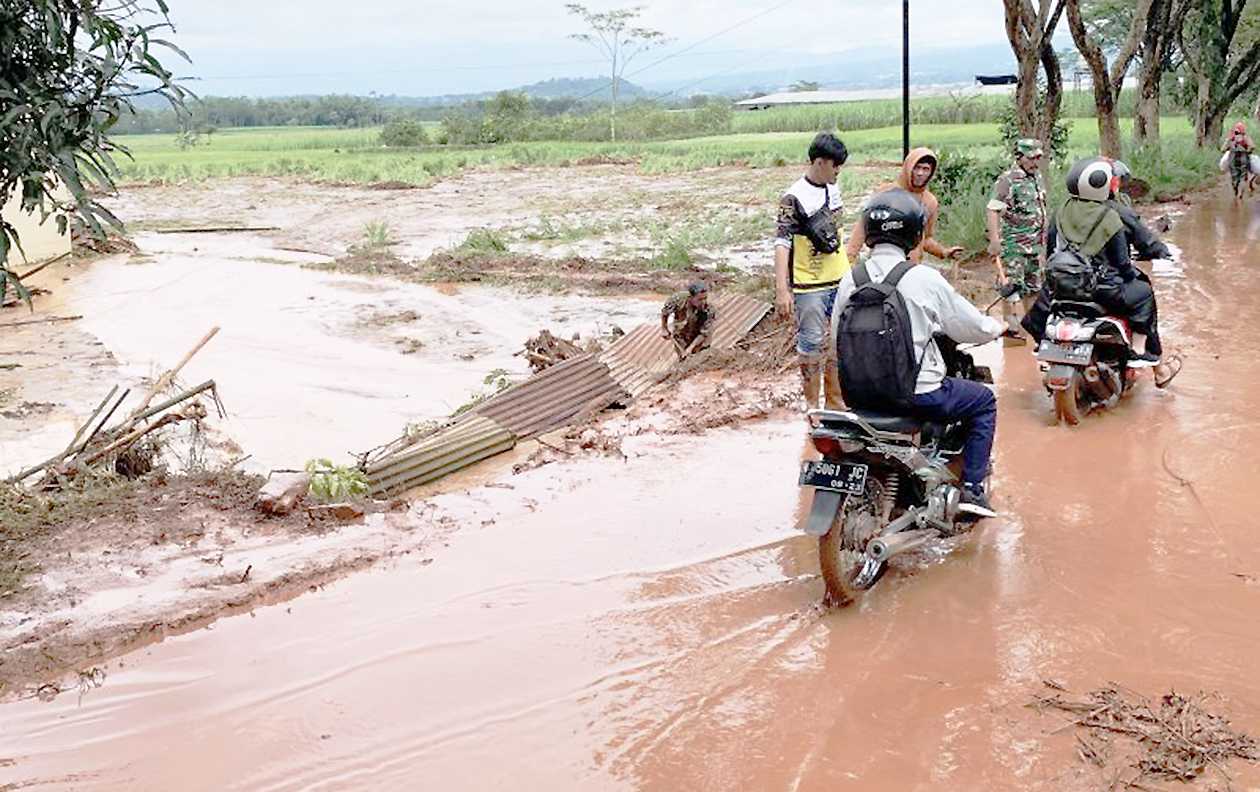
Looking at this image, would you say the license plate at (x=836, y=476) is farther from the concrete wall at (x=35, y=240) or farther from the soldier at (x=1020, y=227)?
the concrete wall at (x=35, y=240)

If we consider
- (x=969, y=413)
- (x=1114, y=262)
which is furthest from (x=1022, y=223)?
(x=969, y=413)

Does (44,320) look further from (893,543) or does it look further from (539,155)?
(539,155)

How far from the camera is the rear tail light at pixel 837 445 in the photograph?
4875mm

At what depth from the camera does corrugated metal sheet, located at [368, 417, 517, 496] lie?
7207 millimetres

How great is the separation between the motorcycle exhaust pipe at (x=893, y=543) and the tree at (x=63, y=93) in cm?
328

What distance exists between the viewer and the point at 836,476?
4.82 meters

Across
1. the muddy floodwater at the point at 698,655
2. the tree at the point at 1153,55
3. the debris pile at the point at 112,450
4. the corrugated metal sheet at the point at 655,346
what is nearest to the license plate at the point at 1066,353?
the muddy floodwater at the point at 698,655

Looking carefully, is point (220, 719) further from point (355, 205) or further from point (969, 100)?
point (969, 100)

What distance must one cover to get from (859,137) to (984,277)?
107ft

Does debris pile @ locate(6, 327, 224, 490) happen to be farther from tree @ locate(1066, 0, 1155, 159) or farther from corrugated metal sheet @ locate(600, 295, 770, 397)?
tree @ locate(1066, 0, 1155, 159)

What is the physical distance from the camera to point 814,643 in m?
4.79

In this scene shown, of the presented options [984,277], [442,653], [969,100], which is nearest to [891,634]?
[442,653]

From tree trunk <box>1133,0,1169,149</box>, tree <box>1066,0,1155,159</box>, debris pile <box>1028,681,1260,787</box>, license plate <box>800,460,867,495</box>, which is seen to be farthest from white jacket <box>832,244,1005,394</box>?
tree trunk <box>1133,0,1169,149</box>

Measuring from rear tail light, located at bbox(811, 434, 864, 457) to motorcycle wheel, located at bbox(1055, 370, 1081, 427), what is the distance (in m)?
A: 3.01
